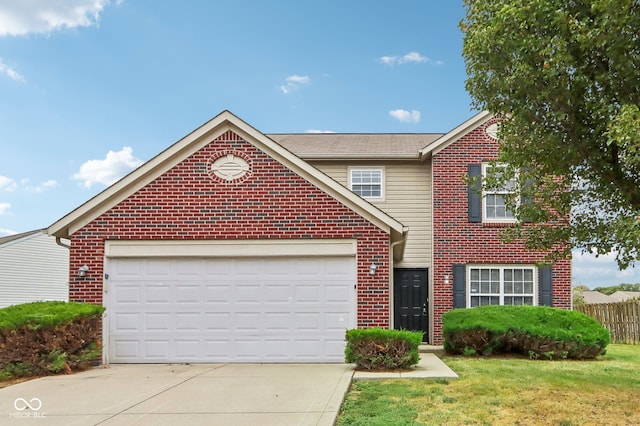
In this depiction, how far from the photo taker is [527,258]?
17.4 meters

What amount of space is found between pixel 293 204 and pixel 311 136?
1002cm

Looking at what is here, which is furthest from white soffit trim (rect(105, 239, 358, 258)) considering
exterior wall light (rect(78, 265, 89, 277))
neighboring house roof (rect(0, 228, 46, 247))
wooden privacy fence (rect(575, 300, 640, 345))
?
neighboring house roof (rect(0, 228, 46, 247))

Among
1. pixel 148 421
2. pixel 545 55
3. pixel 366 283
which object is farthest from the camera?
pixel 366 283

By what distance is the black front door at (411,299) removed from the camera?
58.7 feet

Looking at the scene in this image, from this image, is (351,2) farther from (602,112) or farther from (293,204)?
(602,112)

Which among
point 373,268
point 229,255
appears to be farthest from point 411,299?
point 229,255

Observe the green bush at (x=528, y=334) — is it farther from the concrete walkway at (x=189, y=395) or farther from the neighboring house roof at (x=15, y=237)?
the neighboring house roof at (x=15, y=237)

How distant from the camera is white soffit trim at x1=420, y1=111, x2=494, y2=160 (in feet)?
58.2

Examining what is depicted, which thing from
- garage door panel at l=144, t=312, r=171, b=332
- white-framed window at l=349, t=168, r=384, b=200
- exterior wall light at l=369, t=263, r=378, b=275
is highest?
white-framed window at l=349, t=168, r=384, b=200

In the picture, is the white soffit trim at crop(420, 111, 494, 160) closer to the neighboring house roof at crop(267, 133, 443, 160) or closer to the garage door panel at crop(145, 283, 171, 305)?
the neighboring house roof at crop(267, 133, 443, 160)

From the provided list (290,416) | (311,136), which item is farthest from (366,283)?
(311,136)

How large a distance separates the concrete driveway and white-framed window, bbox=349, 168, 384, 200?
7.57m

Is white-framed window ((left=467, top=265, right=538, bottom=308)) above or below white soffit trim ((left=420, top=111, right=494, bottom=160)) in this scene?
below

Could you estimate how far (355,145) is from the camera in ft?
65.6
